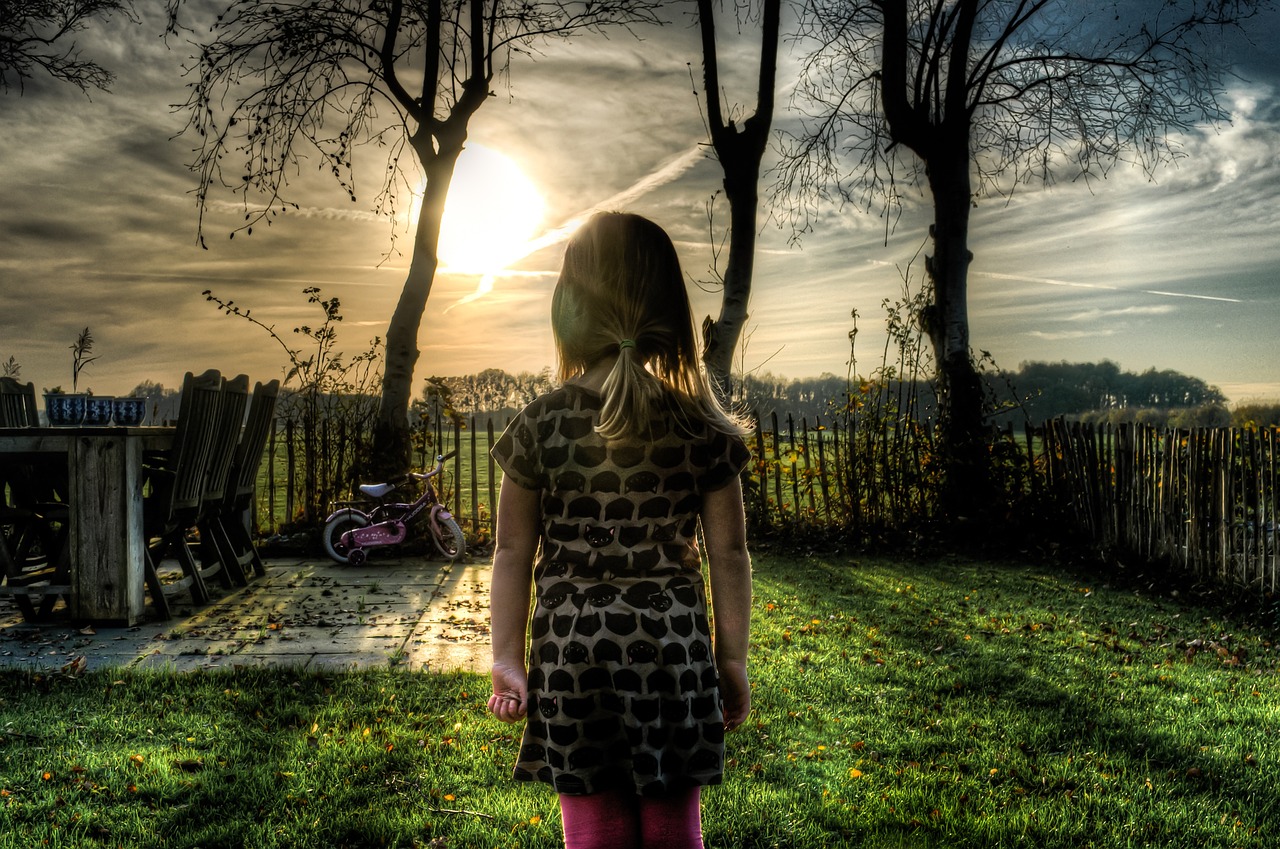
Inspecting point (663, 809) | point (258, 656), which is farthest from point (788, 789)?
point (258, 656)

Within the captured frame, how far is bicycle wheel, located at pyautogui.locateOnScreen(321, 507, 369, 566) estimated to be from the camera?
8.51m

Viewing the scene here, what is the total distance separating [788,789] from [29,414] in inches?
316

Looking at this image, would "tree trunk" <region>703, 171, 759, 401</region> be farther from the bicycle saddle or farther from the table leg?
the table leg

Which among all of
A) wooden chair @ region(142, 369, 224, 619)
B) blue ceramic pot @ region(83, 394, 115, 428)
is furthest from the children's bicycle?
blue ceramic pot @ region(83, 394, 115, 428)

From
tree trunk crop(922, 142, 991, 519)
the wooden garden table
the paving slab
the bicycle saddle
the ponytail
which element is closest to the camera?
the ponytail

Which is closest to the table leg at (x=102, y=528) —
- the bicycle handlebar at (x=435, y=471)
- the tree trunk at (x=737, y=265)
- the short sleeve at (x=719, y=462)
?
the bicycle handlebar at (x=435, y=471)

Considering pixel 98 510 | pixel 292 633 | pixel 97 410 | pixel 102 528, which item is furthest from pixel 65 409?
pixel 292 633

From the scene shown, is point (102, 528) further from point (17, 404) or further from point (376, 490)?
point (17, 404)

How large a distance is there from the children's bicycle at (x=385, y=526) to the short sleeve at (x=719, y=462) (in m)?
7.11

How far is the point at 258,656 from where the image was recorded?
4984mm

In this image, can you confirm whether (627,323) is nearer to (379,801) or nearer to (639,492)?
(639,492)

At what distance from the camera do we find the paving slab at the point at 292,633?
489 cm

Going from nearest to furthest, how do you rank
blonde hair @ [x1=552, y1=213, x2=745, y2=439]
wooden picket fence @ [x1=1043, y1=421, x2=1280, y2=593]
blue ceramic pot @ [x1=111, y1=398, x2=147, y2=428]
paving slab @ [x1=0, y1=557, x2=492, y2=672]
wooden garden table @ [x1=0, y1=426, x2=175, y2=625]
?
blonde hair @ [x1=552, y1=213, x2=745, y2=439]
paving slab @ [x1=0, y1=557, x2=492, y2=672]
wooden garden table @ [x1=0, y1=426, x2=175, y2=625]
blue ceramic pot @ [x1=111, y1=398, x2=147, y2=428]
wooden picket fence @ [x1=1043, y1=421, x2=1280, y2=593]

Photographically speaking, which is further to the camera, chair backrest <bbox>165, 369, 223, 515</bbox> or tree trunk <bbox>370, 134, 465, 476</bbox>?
tree trunk <bbox>370, 134, 465, 476</bbox>
